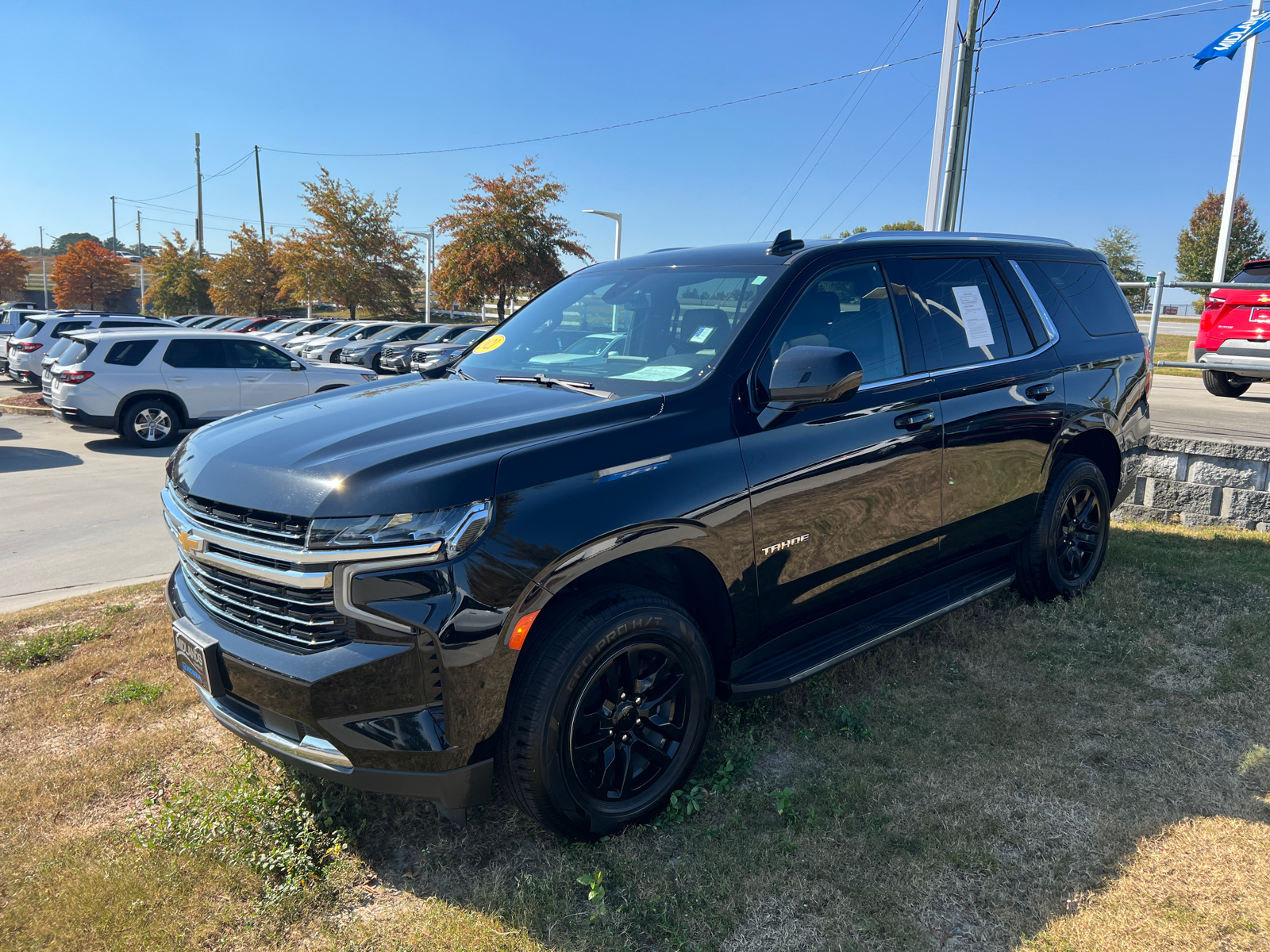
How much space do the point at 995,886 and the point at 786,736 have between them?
1.08m

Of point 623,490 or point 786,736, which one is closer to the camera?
point 623,490

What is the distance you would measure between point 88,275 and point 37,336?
47170 millimetres

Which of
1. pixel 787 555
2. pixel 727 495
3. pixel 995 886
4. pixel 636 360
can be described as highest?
pixel 636 360

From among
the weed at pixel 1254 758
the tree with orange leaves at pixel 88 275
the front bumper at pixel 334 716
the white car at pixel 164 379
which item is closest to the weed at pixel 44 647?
the front bumper at pixel 334 716

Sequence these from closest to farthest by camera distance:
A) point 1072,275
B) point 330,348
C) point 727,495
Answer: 1. point 727,495
2. point 1072,275
3. point 330,348

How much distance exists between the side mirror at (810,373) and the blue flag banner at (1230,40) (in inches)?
807

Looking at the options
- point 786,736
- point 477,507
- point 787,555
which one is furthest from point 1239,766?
point 477,507

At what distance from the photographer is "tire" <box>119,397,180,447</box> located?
12367 mm

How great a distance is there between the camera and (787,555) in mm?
3213

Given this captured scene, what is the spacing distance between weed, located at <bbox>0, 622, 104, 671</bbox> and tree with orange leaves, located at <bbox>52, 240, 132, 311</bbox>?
202 ft

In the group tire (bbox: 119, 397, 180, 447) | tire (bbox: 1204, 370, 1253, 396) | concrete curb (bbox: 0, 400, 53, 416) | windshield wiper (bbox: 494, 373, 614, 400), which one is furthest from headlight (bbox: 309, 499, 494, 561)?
concrete curb (bbox: 0, 400, 53, 416)

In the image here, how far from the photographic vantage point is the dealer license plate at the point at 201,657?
2639mm

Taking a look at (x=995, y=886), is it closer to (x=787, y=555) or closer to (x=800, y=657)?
(x=800, y=657)

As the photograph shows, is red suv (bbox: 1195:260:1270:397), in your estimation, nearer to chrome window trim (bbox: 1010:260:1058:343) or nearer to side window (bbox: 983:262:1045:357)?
chrome window trim (bbox: 1010:260:1058:343)
